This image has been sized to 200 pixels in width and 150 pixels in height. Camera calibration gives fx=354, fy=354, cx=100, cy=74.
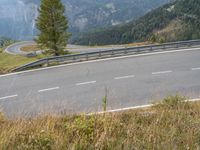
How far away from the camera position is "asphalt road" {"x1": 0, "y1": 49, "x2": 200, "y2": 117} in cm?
1282

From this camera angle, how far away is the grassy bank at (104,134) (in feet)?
14.0

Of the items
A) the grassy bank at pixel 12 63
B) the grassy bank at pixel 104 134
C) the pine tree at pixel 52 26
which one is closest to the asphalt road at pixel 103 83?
the grassy bank at pixel 12 63

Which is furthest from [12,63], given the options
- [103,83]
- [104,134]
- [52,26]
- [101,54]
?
[104,134]

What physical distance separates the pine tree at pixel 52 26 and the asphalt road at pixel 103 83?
785 inches

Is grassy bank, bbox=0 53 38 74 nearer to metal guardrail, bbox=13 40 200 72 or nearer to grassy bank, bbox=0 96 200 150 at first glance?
metal guardrail, bbox=13 40 200 72

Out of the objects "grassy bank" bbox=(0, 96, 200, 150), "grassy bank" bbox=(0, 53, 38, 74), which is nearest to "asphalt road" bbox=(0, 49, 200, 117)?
"grassy bank" bbox=(0, 53, 38, 74)

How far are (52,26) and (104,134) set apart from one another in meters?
36.7

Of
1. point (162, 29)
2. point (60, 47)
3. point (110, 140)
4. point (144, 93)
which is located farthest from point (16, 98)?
point (162, 29)

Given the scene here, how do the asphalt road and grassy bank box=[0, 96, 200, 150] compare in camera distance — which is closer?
grassy bank box=[0, 96, 200, 150]

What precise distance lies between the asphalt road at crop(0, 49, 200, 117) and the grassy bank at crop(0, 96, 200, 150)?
17.8ft

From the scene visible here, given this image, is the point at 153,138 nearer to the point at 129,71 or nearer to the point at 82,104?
the point at 82,104

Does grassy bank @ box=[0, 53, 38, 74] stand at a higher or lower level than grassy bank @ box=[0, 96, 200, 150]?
lower

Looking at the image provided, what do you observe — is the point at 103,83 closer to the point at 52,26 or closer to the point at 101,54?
the point at 101,54

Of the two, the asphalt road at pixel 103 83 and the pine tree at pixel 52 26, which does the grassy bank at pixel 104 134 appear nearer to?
the asphalt road at pixel 103 83
